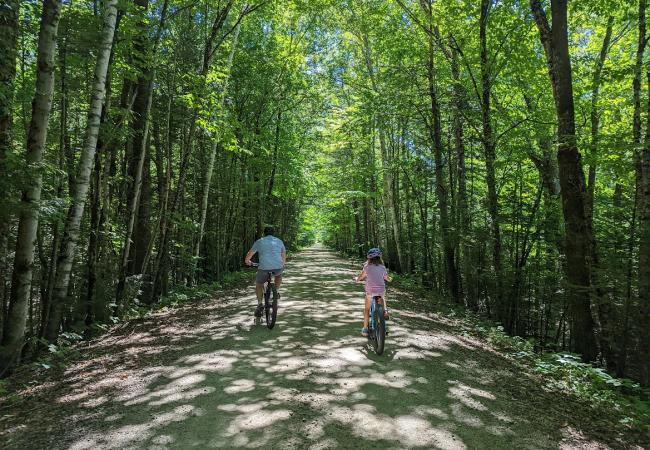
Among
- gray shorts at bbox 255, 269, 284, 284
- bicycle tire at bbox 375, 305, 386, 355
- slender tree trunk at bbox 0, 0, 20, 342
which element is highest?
slender tree trunk at bbox 0, 0, 20, 342

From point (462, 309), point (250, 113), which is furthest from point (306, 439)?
point (250, 113)

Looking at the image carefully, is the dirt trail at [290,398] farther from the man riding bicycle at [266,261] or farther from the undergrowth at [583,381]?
the man riding bicycle at [266,261]

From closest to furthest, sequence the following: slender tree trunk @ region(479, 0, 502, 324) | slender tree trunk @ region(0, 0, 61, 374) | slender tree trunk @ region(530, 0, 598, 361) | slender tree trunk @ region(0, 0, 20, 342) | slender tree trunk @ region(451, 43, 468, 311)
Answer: slender tree trunk @ region(0, 0, 20, 342), slender tree trunk @ region(0, 0, 61, 374), slender tree trunk @ region(530, 0, 598, 361), slender tree trunk @ region(479, 0, 502, 324), slender tree trunk @ region(451, 43, 468, 311)

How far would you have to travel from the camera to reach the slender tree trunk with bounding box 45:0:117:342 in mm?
6746

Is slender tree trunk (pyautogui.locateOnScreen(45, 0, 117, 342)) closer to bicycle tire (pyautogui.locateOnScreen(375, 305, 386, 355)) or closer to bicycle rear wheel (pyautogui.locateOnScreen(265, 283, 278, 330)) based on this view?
bicycle rear wheel (pyautogui.locateOnScreen(265, 283, 278, 330))

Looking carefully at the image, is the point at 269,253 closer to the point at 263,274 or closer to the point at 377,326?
the point at 263,274

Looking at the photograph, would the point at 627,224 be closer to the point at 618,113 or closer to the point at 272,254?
the point at 618,113

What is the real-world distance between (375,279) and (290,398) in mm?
2780

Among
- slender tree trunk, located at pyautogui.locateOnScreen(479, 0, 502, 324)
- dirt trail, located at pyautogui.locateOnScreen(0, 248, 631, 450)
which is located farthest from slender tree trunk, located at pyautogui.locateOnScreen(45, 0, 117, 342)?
slender tree trunk, located at pyautogui.locateOnScreen(479, 0, 502, 324)

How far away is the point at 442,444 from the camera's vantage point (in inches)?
148

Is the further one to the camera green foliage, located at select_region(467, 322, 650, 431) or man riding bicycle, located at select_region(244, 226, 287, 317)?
man riding bicycle, located at select_region(244, 226, 287, 317)

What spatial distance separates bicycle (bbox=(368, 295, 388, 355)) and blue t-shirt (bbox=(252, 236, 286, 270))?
7.50 ft

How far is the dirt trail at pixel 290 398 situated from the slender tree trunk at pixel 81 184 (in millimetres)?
930

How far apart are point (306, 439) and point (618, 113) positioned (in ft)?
55.8
